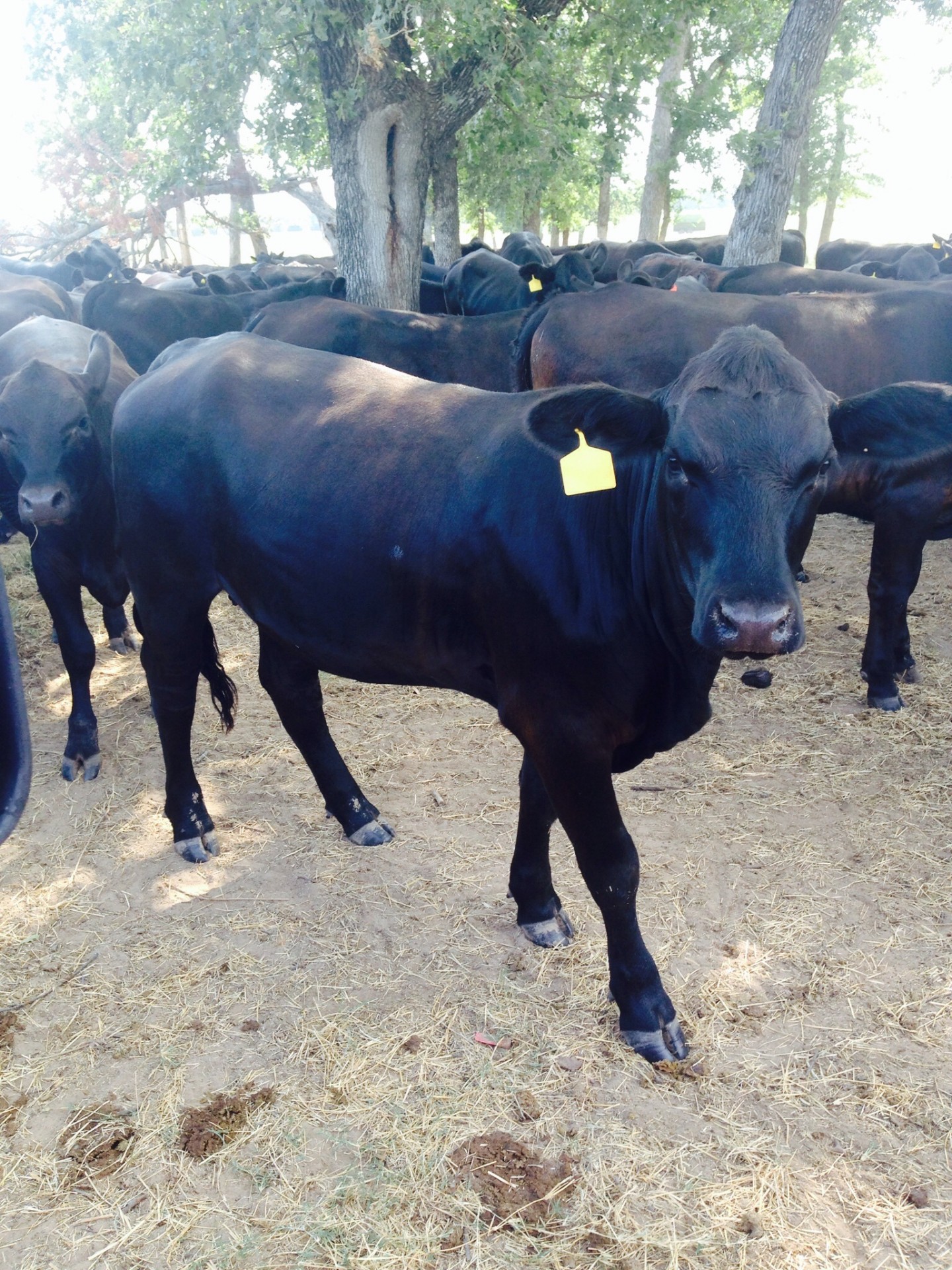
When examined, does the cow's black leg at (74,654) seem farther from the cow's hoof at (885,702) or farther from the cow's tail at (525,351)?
the cow's hoof at (885,702)

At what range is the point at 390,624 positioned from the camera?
3.20m

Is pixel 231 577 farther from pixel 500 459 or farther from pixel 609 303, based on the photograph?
pixel 609 303

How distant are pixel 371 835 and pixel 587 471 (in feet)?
7.36

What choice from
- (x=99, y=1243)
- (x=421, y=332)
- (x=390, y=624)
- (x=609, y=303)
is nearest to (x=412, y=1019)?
(x=99, y=1243)

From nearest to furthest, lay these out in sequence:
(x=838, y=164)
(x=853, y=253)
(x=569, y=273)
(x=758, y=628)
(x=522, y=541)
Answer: (x=758, y=628)
(x=522, y=541)
(x=569, y=273)
(x=853, y=253)
(x=838, y=164)

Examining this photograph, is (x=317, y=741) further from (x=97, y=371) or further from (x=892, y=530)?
(x=892, y=530)

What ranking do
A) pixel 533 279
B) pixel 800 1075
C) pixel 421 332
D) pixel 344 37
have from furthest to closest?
pixel 533 279
pixel 344 37
pixel 421 332
pixel 800 1075

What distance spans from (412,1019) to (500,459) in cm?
191

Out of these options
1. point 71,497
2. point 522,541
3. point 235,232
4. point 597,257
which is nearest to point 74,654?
point 71,497

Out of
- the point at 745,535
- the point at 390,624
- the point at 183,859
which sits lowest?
the point at 183,859

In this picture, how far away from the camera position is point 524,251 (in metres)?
15.4

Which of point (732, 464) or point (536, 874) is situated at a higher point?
point (732, 464)

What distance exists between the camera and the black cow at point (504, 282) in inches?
378

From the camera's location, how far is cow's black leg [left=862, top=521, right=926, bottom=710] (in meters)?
5.21
